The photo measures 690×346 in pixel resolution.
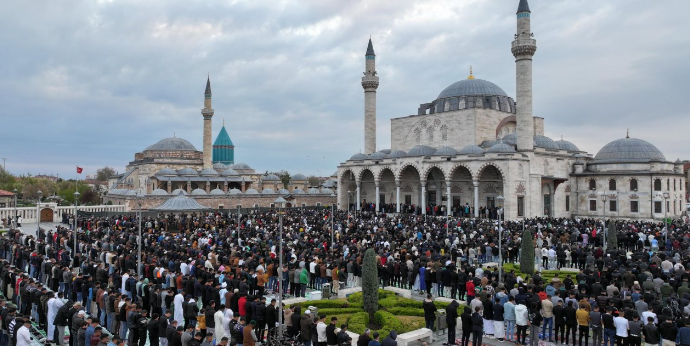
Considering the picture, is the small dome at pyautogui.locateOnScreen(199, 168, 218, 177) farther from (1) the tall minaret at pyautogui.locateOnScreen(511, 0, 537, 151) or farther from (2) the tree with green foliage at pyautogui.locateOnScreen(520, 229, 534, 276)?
(2) the tree with green foliage at pyautogui.locateOnScreen(520, 229, 534, 276)

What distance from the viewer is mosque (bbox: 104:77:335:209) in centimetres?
4525

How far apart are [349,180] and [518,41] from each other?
20531 millimetres

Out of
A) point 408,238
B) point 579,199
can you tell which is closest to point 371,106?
point 579,199

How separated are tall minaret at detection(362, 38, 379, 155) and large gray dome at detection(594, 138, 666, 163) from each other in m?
20.4

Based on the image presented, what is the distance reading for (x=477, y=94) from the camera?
46.0 metres

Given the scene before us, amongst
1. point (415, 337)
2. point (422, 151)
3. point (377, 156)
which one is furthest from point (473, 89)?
point (415, 337)

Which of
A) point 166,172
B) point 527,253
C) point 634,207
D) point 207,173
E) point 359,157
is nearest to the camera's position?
point 527,253

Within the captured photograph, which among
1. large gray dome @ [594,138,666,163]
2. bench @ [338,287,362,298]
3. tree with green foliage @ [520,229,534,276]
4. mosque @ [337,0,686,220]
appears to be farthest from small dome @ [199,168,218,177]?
tree with green foliage @ [520,229,534,276]

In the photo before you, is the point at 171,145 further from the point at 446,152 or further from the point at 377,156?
the point at 446,152

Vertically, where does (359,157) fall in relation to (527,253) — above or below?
above

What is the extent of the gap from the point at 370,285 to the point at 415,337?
5.80 ft

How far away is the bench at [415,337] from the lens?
358 inches

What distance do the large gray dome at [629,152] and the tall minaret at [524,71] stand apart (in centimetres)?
887

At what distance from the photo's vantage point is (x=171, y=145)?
6122 cm
